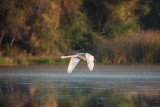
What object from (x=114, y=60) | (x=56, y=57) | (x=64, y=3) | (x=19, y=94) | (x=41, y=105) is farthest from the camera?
(x=64, y=3)

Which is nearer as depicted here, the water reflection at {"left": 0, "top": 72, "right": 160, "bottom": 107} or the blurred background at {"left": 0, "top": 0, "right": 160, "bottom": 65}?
the water reflection at {"left": 0, "top": 72, "right": 160, "bottom": 107}

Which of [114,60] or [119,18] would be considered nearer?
[114,60]

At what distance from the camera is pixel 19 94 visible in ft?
32.7

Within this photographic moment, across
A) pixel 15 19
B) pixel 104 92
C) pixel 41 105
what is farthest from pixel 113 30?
pixel 41 105

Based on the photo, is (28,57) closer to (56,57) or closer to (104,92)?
(56,57)

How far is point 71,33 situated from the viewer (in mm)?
26797

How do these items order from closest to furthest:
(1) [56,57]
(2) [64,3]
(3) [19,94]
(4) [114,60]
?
(3) [19,94], (4) [114,60], (1) [56,57], (2) [64,3]

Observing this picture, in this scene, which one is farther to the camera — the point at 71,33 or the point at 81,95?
the point at 71,33

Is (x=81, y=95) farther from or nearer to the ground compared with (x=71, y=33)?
farther from the ground

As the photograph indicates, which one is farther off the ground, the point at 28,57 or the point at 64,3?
the point at 64,3

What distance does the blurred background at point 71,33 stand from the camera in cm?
2203

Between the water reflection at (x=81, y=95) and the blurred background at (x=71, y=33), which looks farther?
the blurred background at (x=71, y=33)

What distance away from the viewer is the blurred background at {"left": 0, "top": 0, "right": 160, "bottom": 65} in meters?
22.0

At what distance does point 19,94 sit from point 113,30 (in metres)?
17.7
